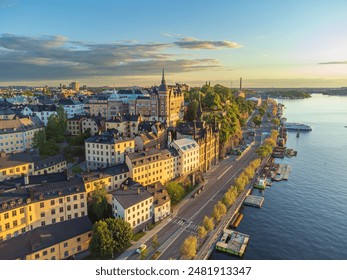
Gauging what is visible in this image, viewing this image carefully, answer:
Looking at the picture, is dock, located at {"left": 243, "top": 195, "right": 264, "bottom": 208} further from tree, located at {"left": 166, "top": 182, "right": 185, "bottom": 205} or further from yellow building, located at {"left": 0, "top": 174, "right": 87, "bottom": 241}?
yellow building, located at {"left": 0, "top": 174, "right": 87, "bottom": 241}

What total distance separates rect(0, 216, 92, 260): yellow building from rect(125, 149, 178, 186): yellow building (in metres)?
13.4

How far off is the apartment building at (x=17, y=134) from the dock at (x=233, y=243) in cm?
5183

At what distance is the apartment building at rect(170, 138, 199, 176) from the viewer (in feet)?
198

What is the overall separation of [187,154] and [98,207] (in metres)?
25.9

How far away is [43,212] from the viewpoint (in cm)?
3791

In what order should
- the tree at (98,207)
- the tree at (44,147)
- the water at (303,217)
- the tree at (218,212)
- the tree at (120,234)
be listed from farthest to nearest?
1. the tree at (44,147)
2. the tree at (218,212)
3. the water at (303,217)
4. the tree at (98,207)
5. the tree at (120,234)

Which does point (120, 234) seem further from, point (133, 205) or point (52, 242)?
point (52, 242)

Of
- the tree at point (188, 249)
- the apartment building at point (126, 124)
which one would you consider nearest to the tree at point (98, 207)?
the tree at point (188, 249)

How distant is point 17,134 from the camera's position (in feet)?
216

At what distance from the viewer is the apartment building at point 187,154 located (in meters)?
60.5

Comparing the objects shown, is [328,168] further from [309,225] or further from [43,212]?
[43,212]

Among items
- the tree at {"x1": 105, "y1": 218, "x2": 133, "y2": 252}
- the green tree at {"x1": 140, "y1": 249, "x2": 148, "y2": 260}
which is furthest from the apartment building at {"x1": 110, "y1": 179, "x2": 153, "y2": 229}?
the green tree at {"x1": 140, "y1": 249, "x2": 148, "y2": 260}

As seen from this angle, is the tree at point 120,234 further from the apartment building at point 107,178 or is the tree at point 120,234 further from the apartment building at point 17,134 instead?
the apartment building at point 17,134
